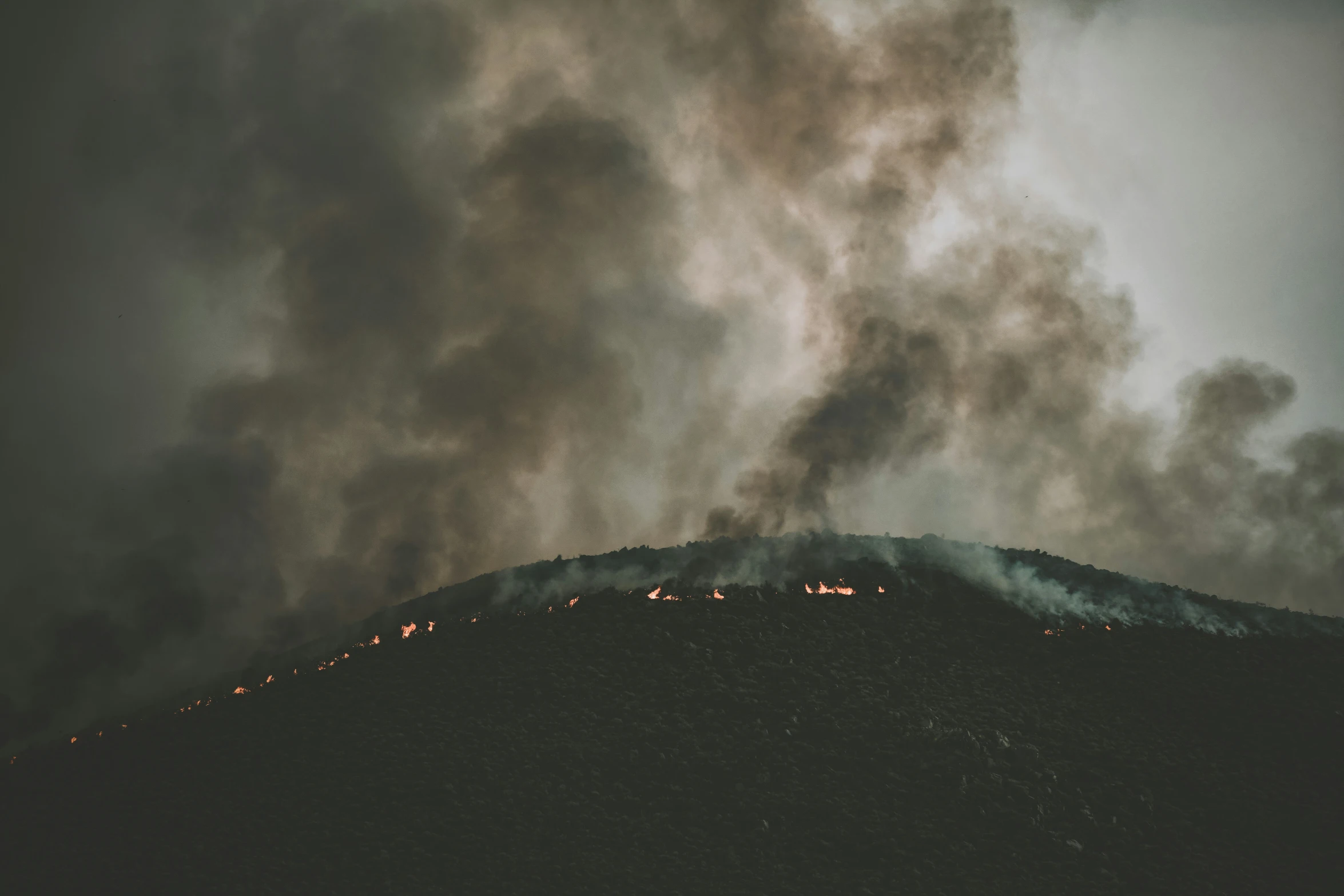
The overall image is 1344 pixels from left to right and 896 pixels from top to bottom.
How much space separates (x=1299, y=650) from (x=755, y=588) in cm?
2011

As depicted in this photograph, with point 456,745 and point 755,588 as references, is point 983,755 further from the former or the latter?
point 456,745

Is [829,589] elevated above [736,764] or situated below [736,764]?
above

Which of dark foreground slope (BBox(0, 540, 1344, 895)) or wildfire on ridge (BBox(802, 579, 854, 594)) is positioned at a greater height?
wildfire on ridge (BBox(802, 579, 854, 594))

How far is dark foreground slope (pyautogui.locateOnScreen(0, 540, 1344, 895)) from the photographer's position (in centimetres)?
2475

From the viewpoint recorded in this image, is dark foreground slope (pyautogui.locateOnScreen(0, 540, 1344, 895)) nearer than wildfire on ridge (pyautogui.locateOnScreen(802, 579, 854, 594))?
Yes

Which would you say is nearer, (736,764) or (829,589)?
(736,764)

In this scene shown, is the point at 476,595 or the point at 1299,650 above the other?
the point at 476,595

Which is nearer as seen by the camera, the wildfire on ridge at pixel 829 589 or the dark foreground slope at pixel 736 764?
the dark foreground slope at pixel 736 764

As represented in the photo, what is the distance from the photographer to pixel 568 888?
2358cm

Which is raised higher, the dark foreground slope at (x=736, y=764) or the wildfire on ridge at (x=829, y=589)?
the wildfire on ridge at (x=829, y=589)

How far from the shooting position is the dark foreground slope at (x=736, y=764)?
24750 mm

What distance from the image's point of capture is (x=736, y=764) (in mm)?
28328

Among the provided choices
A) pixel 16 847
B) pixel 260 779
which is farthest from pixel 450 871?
pixel 16 847

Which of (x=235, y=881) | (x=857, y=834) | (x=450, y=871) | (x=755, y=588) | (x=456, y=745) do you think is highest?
(x=755, y=588)
